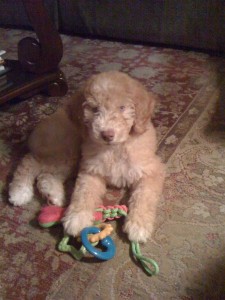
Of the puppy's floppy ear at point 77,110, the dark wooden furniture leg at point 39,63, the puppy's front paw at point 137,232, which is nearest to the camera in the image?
the puppy's front paw at point 137,232

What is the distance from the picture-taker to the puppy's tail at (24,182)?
1.45m

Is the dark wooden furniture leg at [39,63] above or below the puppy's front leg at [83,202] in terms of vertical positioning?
above

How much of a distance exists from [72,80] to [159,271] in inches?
66.4

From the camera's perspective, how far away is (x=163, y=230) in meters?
1.29

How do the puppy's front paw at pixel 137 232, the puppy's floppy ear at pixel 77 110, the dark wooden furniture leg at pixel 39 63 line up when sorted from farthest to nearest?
the dark wooden furniture leg at pixel 39 63
the puppy's floppy ear at pixel 77 110
the puppy's front paw at pixel 137 232

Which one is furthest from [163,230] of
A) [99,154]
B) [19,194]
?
[19,194]

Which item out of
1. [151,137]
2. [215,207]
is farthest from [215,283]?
[151,137]

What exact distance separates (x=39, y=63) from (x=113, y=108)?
3.54 feet

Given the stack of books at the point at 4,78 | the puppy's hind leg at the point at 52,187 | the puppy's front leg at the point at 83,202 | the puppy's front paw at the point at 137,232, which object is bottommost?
the puppy's hind leg at the point at 52,187

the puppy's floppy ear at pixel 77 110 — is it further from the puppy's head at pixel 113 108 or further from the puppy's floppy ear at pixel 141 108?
the puppy's floppy ear at pixel 141 108

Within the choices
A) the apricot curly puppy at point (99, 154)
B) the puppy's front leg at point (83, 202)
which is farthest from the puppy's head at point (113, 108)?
the puppy's front leg at point (83, 202)

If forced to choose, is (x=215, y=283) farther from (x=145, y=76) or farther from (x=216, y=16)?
(x=216, y=16)

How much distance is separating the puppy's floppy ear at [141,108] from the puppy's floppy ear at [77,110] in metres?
0.20

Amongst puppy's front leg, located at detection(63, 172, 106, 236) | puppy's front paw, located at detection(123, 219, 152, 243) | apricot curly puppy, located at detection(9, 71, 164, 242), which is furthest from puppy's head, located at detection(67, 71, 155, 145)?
puppy's front paw, located at detection(123, 219, 152, 243)
